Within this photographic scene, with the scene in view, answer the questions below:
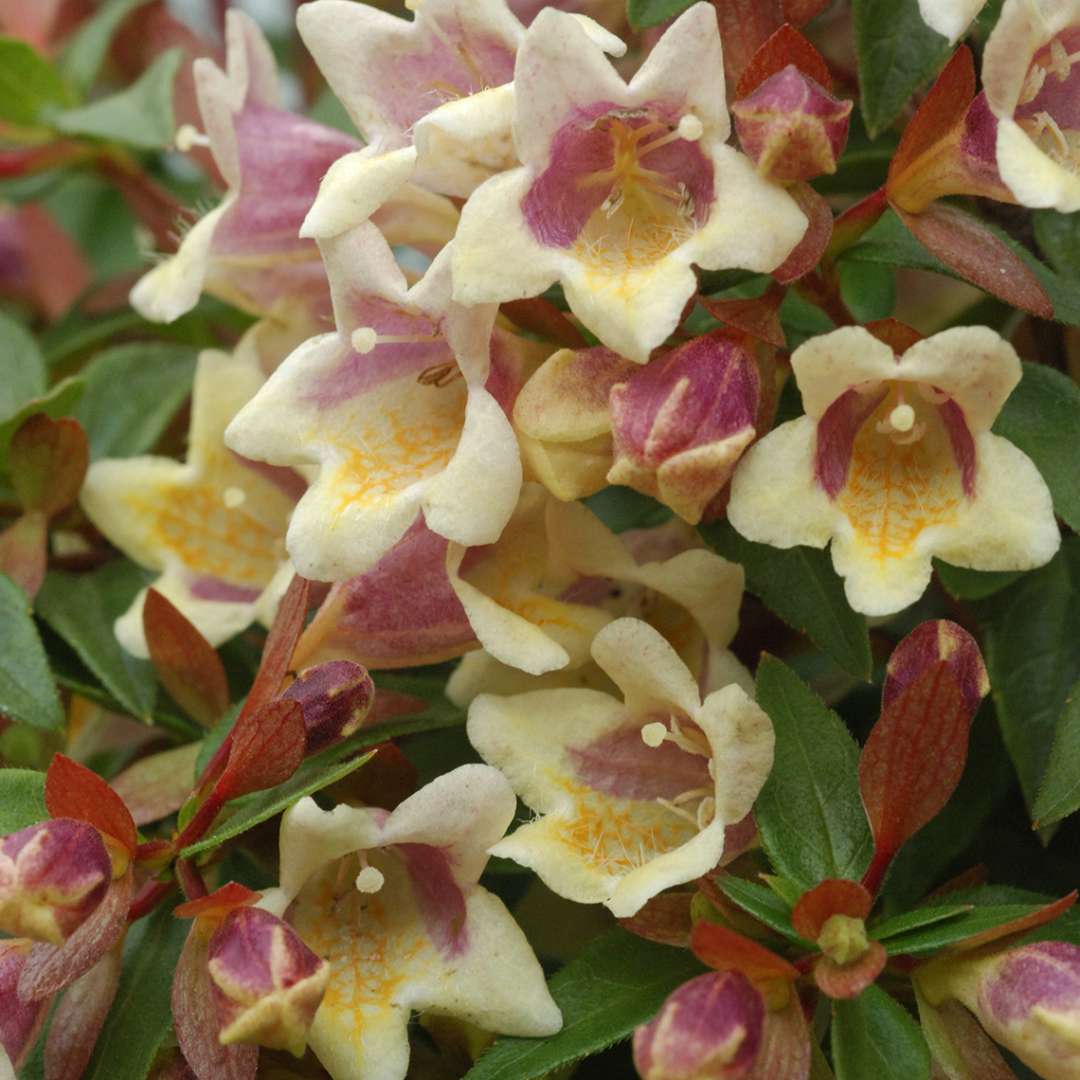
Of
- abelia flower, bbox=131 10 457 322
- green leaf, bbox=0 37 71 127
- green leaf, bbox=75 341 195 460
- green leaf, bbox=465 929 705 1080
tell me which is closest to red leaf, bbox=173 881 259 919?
green leaf, bbox=465 929 705 1080

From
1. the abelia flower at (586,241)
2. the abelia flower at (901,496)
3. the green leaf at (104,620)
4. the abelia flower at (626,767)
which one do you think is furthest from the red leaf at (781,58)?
the green leaf at (104,620)

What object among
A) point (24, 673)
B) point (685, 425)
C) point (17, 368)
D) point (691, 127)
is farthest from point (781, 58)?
point (17, 368)

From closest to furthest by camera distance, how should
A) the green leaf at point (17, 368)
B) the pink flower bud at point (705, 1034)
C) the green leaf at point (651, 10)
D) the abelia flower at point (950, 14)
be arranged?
the pink flower bud at point (705, 1034), the abelia flower at point (950, 14), the green leaf at point (651, 10), the green leaf at point (17, 368)

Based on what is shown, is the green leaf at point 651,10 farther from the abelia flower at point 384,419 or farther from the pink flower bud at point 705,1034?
the pink flower bud at point 705,1034

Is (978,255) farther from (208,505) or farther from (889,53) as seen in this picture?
(208,505)

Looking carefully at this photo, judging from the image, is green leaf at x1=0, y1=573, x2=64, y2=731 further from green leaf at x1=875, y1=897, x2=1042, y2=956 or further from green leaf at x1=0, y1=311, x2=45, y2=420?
green leaf at x1=875, y1=897, x2=1042, y2=956

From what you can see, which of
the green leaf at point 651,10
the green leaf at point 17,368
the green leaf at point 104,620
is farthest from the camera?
the green leaf at point 17,368

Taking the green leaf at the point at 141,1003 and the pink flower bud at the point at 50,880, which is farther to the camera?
the green leaf at the point at 141,1003
